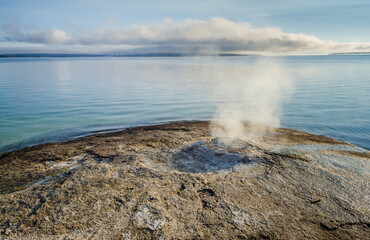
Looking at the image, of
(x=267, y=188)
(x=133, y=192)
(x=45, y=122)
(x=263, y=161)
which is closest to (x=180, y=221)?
(x=133, y=192)

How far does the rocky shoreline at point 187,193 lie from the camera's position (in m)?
4.47

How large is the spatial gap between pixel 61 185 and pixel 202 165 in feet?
12.5

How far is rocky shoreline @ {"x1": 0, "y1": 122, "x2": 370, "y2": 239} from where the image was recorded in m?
4.47

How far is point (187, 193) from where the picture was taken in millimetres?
5559

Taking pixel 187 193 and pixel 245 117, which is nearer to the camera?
pixel 187 193

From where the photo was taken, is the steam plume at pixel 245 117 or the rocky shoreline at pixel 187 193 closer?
the rocky shoreline at pixel 187 193

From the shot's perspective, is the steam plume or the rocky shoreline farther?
the steam plume

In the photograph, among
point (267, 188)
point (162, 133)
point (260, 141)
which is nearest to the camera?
point (267, 188)

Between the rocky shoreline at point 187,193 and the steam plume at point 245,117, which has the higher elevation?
the rocky shoreline at point 187,193

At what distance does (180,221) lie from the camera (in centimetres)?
466

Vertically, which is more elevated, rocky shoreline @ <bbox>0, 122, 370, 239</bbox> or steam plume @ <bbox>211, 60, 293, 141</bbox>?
rocky shoreline @ <bbox>0, 122, 370, 239</bbox>

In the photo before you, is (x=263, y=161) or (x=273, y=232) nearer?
(x=273, y=232)

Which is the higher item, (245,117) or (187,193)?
(187,193)

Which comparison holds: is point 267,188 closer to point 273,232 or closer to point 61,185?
point 273,232
